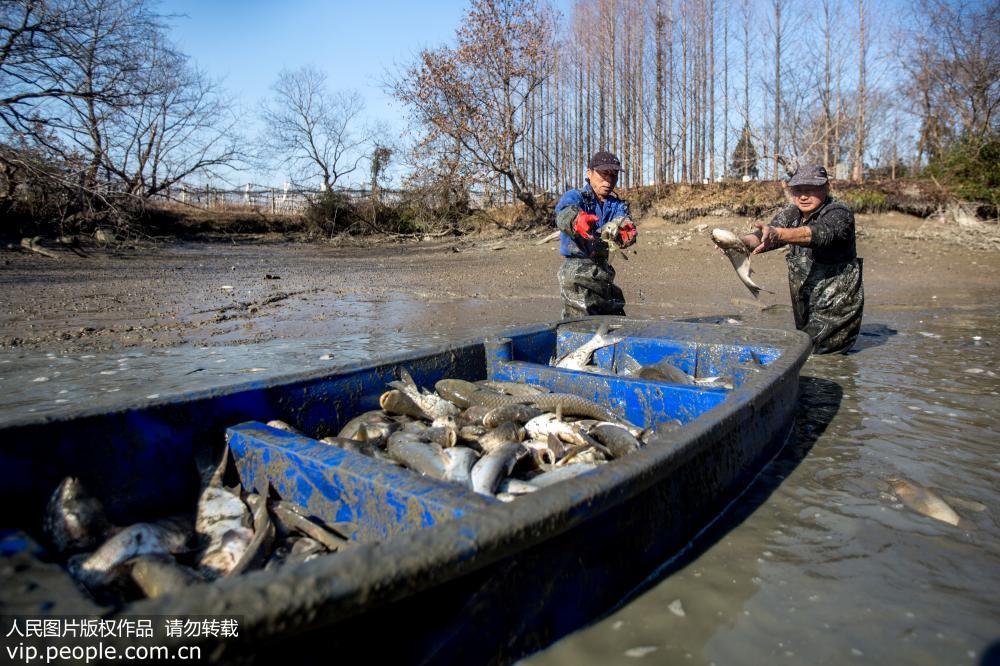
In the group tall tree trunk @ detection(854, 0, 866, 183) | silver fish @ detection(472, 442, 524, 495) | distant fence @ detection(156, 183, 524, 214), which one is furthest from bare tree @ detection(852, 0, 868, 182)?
silver fish @ detection(472, 442, 524, 495)

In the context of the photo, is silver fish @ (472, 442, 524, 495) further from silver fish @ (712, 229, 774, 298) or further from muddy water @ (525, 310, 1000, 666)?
silver fish @ (712, 229, 774, 298)

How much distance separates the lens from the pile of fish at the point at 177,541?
82.0 inches

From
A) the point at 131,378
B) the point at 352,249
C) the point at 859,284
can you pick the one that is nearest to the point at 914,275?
the point at 859,284

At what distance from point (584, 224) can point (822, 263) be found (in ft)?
9.33

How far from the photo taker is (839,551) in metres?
2.78

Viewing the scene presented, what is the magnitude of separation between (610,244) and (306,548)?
4425mm

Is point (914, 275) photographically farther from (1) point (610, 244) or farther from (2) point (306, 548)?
(2) point (306, 548)

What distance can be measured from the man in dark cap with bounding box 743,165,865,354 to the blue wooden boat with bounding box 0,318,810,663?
2789 mm

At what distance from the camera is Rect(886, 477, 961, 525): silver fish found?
309cm

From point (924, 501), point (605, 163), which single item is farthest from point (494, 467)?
point (605, 163)

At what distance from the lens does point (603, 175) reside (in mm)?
6480

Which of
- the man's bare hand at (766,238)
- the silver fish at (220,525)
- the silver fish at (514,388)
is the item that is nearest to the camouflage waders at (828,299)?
the man's bare hand at (766,238)

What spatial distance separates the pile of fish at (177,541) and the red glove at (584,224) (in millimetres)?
4290

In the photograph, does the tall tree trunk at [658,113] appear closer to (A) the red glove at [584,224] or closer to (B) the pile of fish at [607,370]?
(A) the red glove at [584,224]
